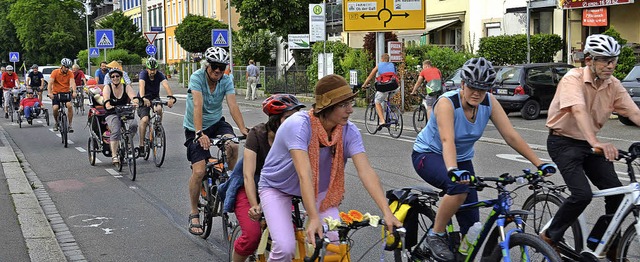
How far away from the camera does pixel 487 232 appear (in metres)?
5.07

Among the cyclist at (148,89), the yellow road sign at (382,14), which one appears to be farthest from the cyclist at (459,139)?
the yellow road sign at (382,14)

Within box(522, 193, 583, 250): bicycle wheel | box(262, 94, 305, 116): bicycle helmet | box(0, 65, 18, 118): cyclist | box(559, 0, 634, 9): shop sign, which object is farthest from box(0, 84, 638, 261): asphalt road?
box(559, 0, 634, 9): shop sign

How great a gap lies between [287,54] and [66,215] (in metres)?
41.8

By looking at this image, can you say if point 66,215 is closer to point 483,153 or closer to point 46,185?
point 46,185

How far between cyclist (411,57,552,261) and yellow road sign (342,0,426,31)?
21187 mm

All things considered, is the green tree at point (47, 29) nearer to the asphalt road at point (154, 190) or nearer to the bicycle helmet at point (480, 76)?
the asphalt road at point (154, 190)

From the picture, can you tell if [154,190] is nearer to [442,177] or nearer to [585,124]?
[442,177]

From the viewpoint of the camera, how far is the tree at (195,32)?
57312mm

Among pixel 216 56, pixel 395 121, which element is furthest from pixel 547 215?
pixel 395 121

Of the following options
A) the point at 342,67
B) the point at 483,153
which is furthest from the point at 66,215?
the point at 342,67

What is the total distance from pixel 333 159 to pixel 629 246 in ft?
6.48

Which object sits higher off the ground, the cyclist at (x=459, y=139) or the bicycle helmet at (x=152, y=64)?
the bicycle helmet at (x=152, y=64)

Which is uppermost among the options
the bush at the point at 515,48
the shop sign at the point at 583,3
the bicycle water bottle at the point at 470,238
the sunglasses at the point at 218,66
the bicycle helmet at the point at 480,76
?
the shop sign at the point at 583,3

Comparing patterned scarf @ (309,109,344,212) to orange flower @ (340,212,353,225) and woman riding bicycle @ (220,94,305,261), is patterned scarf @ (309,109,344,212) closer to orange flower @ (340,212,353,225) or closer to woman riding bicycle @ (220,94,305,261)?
orange flower @ (340,212,353,225)
